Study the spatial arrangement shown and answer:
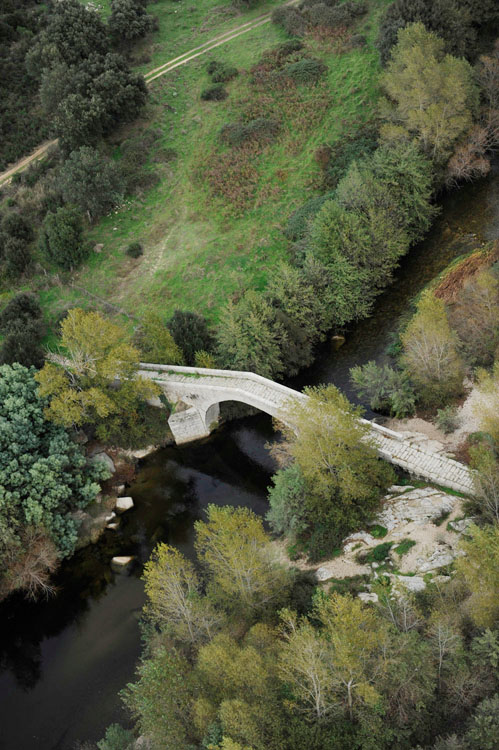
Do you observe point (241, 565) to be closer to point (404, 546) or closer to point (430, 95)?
point (404, 546)

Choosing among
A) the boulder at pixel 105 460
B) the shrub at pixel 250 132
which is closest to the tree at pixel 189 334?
the boulder at pixel 105 460

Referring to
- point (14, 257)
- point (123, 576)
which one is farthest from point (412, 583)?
point (14, 257)

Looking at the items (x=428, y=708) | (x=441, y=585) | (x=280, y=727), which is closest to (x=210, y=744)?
(x=280, y=727)

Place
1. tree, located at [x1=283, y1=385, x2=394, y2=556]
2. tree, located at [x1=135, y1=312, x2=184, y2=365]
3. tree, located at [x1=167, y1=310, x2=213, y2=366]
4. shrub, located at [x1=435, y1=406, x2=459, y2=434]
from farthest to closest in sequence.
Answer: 1. tree, located at [x1=167, y1=310, x2=213, y2=366]
2. tree, located at [x1=135, y1=312, x2=184, y2=365]
3. shrub, located at [x1=435, y1=406, x2=459, y2=434]
4. tree, located at [x1=283, y1=385, x2=394, y2=556]

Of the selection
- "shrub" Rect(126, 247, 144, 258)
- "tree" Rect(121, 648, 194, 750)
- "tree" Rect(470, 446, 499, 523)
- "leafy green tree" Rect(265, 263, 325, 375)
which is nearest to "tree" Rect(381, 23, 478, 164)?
"leafy green tree" Rect(265, 263, 325, 375)

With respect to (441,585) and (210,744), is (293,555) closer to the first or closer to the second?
(441,585)

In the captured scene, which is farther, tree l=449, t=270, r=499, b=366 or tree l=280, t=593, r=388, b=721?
tree l=449, t=270, r=499, b=366

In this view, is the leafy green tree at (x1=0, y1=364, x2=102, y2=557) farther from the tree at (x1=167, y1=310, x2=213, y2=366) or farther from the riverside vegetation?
the tree at (x1=167, y1=310, x2=213, y2=366)
